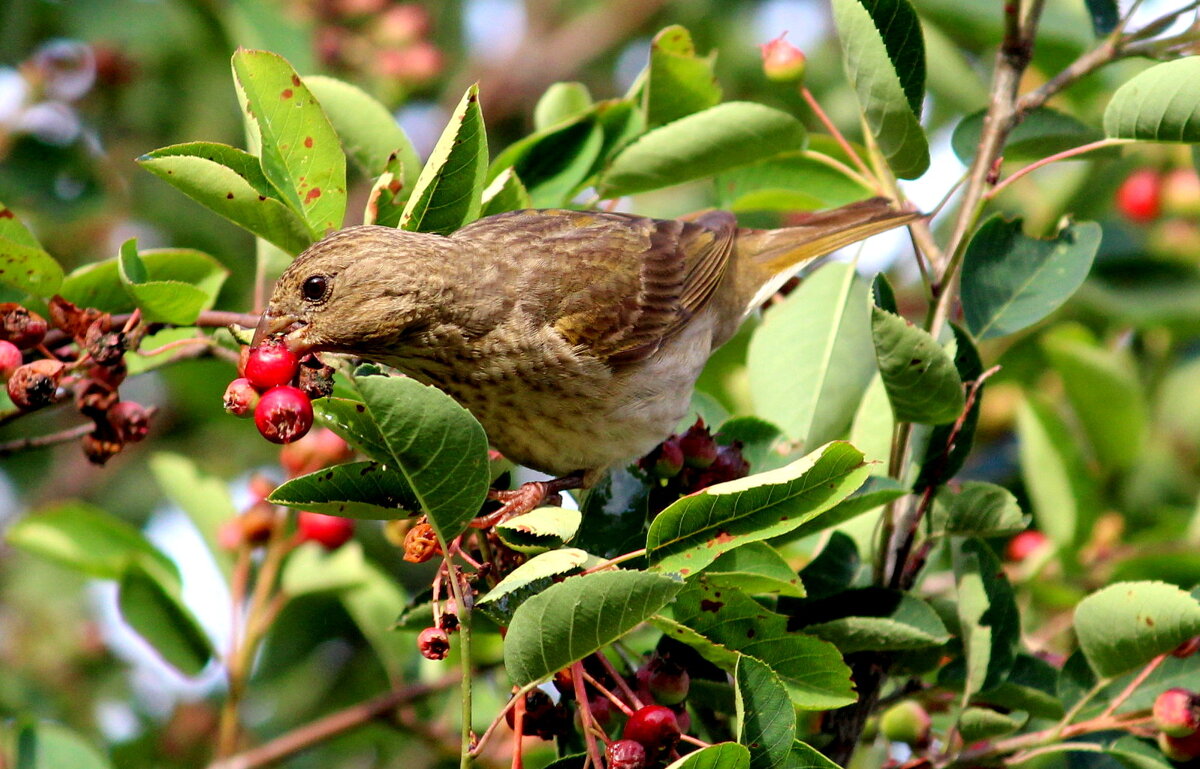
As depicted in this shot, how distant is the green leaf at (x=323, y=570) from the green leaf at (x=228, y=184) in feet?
5.00

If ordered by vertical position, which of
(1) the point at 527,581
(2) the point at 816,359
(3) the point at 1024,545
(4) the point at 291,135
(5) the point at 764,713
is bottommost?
(3) the point at 1024,545

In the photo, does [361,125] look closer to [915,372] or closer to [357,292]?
[357,292]

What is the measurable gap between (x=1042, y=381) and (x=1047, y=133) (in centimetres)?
282

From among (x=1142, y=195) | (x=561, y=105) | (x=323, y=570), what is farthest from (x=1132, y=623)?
(x=1142, y=195)

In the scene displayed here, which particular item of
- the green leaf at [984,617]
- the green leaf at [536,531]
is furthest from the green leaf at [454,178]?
the green leaf at [984,617]

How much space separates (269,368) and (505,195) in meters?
0.84

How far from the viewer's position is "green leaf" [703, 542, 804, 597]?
2.54 metres

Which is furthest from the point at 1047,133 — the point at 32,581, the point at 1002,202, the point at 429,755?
the point at 32,581

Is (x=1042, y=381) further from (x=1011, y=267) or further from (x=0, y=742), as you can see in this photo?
(x=0, y=742)

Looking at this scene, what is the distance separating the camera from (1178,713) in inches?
109

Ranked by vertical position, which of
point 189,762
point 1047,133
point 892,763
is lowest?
point 189,762

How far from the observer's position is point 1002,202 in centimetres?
591

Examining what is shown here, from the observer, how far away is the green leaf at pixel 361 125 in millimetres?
3328

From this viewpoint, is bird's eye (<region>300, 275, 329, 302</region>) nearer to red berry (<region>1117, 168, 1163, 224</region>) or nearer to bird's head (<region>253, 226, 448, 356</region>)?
bird's head (<region>253, 226, 448, 356</region>)
